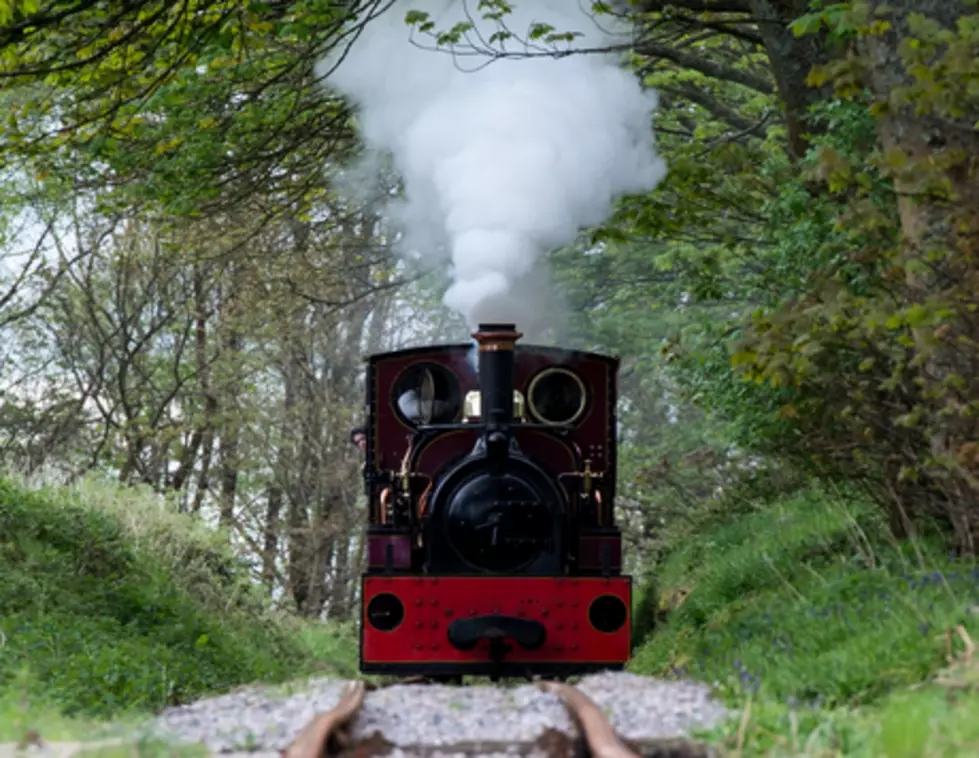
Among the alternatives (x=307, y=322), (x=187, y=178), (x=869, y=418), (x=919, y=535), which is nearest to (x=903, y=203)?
(x=869, y=418)

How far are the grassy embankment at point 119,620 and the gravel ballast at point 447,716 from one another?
0.43 metres

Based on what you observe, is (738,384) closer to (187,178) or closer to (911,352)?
(911,352)

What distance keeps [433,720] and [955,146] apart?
4.69 m

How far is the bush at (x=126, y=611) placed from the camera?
8.59m

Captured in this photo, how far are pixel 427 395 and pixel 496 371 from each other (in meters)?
1.09

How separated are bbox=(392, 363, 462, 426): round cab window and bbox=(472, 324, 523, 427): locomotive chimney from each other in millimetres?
724

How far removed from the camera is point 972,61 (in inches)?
253

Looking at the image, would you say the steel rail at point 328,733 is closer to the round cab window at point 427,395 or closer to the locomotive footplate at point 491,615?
the locomotive footplate at point 491,615

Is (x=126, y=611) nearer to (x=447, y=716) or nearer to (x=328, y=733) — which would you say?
(x=447, y=716)

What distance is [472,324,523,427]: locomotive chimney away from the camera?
9.09m

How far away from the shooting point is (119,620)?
11359 mm

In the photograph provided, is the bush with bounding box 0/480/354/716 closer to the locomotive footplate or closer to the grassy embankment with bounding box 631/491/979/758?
the locomotive footplate

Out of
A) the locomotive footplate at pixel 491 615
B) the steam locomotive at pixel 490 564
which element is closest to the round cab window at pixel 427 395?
the steam locomotive at pixel 490 564

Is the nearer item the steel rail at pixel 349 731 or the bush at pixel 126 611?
the steel rail at pixel 349 731
